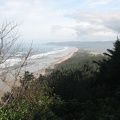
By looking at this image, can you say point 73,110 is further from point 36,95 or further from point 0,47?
point 0,47

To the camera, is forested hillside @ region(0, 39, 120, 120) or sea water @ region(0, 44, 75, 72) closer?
sea water @ region(0, 44, 75, 72)

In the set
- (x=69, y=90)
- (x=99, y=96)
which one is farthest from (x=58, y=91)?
(x=99, y=96)

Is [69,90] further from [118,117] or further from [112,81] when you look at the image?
[118,117]

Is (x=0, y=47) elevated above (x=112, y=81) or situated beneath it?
elevated above

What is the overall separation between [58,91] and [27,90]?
10.0ft

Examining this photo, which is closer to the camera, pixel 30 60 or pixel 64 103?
pixel 64 103

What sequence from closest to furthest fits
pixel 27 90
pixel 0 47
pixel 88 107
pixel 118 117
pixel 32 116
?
pixel 0 47 → pixel 118 117 → pixel 32 116 → pixel 88 107 → pixel 27 90

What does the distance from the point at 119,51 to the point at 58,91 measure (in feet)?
21.7

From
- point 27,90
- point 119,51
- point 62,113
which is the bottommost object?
point 62,113

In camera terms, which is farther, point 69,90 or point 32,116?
point 69,90

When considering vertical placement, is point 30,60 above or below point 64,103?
above

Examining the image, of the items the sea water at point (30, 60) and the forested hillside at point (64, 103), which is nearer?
the sea water at point (30, 60)

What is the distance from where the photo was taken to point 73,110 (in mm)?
16078

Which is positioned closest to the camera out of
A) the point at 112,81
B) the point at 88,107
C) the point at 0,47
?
the point at 0,47
